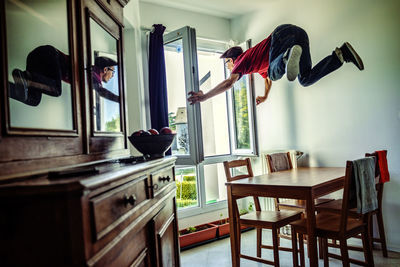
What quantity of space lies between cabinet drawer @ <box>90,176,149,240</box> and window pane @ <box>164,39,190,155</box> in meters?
2.12

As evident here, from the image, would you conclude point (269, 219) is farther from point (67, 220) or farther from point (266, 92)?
point (67, 220)

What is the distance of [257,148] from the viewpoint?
3.70 meters

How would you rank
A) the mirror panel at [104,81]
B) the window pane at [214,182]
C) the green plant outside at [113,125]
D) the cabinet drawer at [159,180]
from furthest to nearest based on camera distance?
the window pane at [214,182], the green plant outside at [113,125], the mirror panel at [104,81], the cabinet drawer at [159,180]

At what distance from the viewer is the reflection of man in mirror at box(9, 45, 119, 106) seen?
0.99m

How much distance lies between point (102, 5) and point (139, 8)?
2.04 metres

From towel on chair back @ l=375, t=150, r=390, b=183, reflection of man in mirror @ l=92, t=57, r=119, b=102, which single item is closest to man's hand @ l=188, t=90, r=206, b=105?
reflection of man in mirror @ l=92, t=57, r=119, b=102

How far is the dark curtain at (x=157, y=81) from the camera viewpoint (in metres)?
3.25

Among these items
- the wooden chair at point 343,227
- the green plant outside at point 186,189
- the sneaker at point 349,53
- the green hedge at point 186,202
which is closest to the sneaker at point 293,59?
the sneaker at point 349,53

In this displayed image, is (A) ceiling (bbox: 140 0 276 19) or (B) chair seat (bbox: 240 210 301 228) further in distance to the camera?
(A) ceiling (bbox: 140 0 276 19)

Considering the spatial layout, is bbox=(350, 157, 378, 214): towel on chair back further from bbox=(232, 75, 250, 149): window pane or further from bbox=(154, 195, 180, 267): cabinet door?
bbox=(232, 75, 250, 149): window pane

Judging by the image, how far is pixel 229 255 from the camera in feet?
9.93

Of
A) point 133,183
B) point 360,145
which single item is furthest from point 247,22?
point 133,183

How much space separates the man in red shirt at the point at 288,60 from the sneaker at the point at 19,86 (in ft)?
6.41

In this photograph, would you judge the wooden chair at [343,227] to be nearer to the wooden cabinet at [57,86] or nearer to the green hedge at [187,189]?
the wooden cabinet at [57,86]
